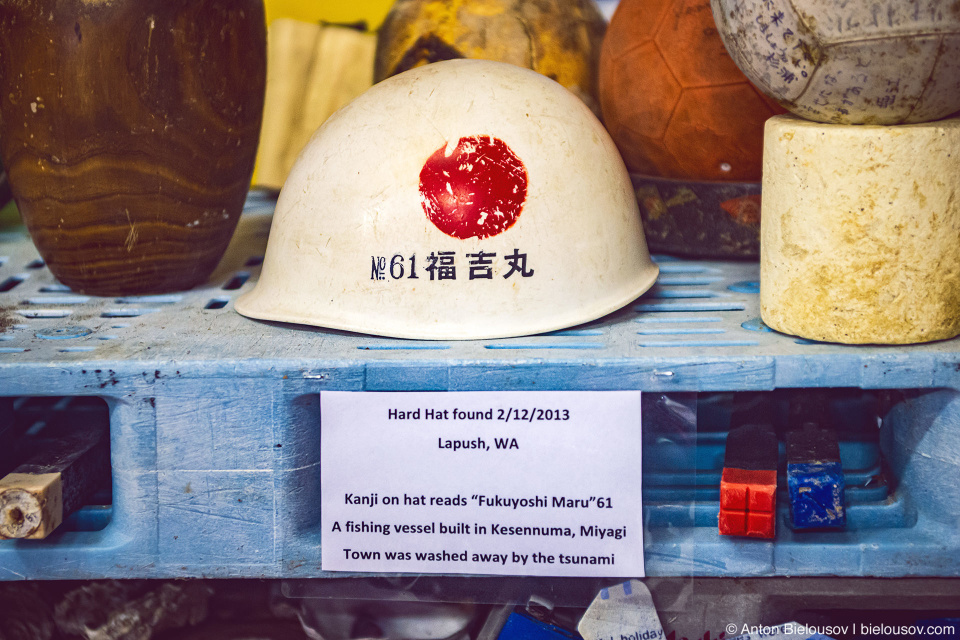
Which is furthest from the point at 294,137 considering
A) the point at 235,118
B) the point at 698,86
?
the point at 698,86

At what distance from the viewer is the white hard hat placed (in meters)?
0.86

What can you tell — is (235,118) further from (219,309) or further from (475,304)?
(475,304)

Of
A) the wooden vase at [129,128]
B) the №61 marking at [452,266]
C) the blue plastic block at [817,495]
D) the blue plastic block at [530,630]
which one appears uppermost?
the wooden vase at [129,128]

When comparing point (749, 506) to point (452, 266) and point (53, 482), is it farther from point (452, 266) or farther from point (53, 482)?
point (53, 482)

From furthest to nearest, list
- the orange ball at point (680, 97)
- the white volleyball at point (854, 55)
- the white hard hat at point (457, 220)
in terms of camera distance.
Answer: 1. the orange ball at point (680, 97)
2. the white hard hat at point (457, 220)
3. the white volleyball at point (854, 55)

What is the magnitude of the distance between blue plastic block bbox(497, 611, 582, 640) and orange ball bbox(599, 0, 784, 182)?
0.58 m

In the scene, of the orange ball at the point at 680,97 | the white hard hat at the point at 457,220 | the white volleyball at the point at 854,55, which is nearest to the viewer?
the white volleyball at the point at 854,55

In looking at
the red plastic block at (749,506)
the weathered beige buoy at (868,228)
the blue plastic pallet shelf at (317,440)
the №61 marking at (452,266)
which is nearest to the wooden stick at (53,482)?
the blue plastic pallet shelf at (317,440)

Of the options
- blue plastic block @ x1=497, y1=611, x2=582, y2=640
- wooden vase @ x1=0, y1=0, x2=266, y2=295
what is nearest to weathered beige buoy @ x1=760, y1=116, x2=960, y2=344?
blue plastic block @ x1=497, y1=611, x2=582, y2=640

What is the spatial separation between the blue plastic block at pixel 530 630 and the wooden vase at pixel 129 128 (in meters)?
0.56

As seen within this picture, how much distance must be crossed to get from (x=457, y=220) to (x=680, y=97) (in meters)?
0.37

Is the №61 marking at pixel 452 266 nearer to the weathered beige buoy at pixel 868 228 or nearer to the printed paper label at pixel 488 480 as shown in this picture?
the printed paper label at pixel 488 480

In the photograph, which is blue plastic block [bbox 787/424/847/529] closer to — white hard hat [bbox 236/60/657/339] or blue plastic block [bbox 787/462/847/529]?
blue plastic block [bbox 787/462/847/529]

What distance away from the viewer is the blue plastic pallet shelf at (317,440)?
0.77m
